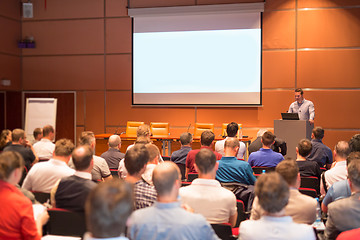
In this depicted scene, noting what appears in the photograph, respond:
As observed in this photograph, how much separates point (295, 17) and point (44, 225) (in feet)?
26.7

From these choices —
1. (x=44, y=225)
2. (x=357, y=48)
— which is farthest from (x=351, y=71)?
(x=44, y=225)

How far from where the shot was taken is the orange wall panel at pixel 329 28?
8930mm

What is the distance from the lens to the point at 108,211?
1.36 m

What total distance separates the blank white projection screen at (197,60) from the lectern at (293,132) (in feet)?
6.57

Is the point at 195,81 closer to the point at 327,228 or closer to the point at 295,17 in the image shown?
the point at 295,17

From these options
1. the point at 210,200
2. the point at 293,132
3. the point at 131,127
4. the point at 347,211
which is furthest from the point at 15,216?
the point at 131,127

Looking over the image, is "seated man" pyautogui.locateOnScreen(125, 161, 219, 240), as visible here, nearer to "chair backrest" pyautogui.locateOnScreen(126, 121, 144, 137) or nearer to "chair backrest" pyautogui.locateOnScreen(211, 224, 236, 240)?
"chair backrest" pyautogui.locateOnScreen(211, 224, 236, 240)

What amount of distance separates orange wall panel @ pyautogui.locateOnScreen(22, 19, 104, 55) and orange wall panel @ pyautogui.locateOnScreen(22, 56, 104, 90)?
21 cm

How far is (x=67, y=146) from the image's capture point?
3.60 meters

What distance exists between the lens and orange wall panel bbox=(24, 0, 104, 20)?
10.3 meters

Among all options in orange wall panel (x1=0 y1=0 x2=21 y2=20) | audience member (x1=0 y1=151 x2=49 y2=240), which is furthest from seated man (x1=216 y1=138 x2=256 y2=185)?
orange wall panel (x1=0 y1=0 x2=21 y2=20)

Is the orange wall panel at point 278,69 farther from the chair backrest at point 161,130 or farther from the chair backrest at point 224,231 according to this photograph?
the chair backrest at point 224,231

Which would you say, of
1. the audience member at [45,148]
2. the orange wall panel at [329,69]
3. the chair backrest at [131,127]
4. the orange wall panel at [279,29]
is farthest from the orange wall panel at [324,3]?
the audience member at [45,148]

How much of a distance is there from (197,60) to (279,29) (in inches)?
82.7
